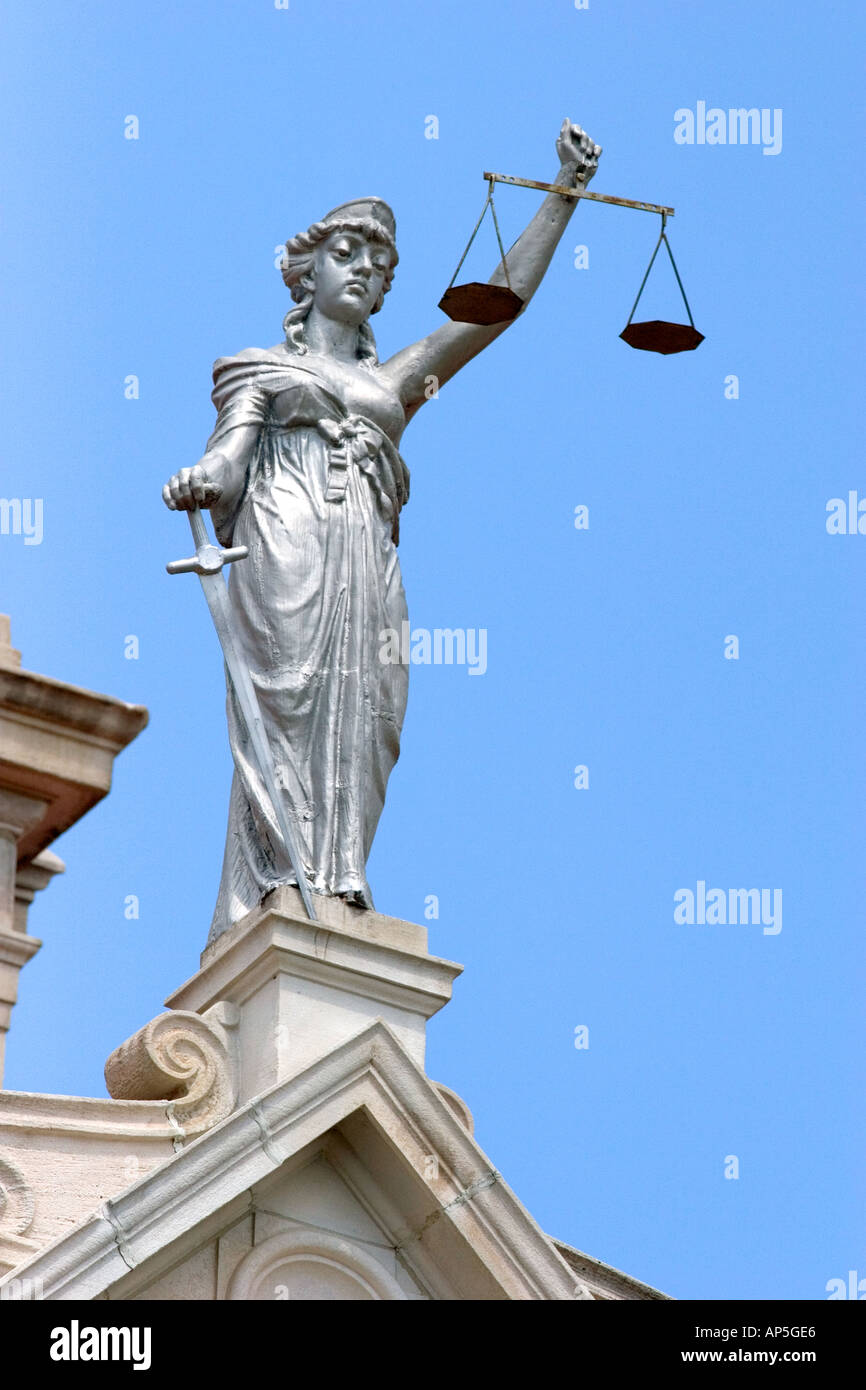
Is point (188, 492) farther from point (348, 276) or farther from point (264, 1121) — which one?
point (264, 1121)

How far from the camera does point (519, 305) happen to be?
2059 cm

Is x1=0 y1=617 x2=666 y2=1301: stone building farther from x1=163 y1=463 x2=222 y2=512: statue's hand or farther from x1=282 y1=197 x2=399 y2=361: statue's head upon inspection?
Result: x1=282 y1=197 x2=399 y2=361: statue's head

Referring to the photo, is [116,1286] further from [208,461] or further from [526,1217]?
[208,461]

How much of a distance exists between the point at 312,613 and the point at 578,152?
302 centimetres

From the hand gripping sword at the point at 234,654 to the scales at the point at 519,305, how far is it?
1779mm

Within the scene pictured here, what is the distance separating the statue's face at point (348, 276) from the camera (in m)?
20.6

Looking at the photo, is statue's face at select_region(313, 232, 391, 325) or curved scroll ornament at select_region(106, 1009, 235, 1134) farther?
statue's face at select_region(313, 232, 391, 325)

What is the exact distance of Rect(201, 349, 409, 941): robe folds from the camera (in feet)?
63.3

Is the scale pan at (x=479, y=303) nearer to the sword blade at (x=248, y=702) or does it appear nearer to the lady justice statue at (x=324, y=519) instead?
the lady justice statue at (x=324, y=519)

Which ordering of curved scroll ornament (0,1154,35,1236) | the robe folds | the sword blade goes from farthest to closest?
the robe folds < the sword blade < curved scroll ornament (0,1154,35,1236)

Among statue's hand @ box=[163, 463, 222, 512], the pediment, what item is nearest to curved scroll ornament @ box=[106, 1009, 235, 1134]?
the pediment

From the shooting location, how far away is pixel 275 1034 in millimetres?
18625
